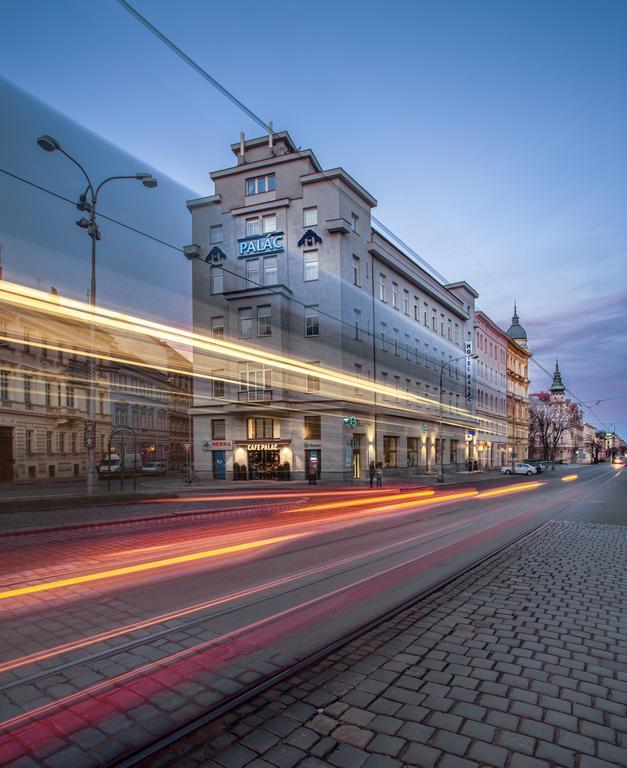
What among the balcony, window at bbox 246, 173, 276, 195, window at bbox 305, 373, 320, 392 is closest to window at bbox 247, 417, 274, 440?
the balcony

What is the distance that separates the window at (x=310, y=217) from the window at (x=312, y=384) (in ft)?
36.8

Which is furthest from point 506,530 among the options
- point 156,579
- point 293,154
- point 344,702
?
point 293,154

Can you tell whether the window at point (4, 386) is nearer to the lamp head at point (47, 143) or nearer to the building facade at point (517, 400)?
the lamp head at point (47, 143)

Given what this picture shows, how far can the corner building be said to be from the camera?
3559 cm

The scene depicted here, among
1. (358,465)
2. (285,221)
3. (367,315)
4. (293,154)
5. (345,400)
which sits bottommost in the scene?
(358,465)

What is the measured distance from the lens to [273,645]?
4938 millimetres

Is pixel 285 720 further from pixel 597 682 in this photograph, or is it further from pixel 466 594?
pixel 466 594

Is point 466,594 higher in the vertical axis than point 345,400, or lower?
lower

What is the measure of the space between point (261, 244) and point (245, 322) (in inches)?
242

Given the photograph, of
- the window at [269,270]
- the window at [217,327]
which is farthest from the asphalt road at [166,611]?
the window at [269,270]

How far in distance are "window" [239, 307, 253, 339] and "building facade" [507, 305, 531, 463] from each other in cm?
5397

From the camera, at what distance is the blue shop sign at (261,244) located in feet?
123

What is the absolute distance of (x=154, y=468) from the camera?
153 feet

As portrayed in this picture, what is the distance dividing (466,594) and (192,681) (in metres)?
3.91
